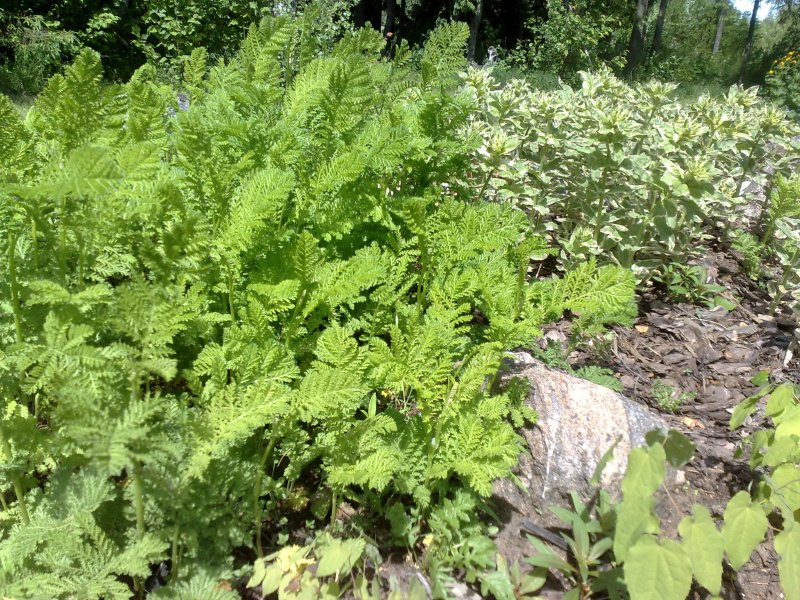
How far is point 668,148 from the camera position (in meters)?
2.88

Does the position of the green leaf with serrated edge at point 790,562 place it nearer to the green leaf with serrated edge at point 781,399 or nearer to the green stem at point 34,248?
the green leaf with serrated edge at point 781,399

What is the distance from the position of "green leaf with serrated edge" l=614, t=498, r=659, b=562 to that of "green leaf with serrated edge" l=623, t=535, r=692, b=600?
5 centimetres

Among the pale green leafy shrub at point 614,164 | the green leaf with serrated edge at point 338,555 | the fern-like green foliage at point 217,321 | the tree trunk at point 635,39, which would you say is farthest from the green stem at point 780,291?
the tree trunk at point 635,39

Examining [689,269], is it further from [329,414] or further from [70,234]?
[70,234]

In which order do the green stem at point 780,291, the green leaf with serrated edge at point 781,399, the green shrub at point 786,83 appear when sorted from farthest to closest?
the green shrub at point 786,83 → the green stem at point 780,291 → the green leaf with serrated edge at point 781,399

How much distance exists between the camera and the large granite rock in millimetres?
1913

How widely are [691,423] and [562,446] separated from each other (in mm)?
864

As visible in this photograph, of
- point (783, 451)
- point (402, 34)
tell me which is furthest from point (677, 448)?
point (402, 34)

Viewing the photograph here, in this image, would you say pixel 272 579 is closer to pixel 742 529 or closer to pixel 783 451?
pixel 742 529

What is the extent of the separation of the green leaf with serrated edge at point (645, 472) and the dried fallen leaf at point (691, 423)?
1.23 m

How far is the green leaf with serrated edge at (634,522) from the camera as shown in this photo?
4.66 feet

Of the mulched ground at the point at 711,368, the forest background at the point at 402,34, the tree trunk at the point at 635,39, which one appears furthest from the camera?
the tree trunk at the point at 635,39

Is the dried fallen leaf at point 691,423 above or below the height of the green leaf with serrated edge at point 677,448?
below

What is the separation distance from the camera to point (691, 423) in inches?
98.9
